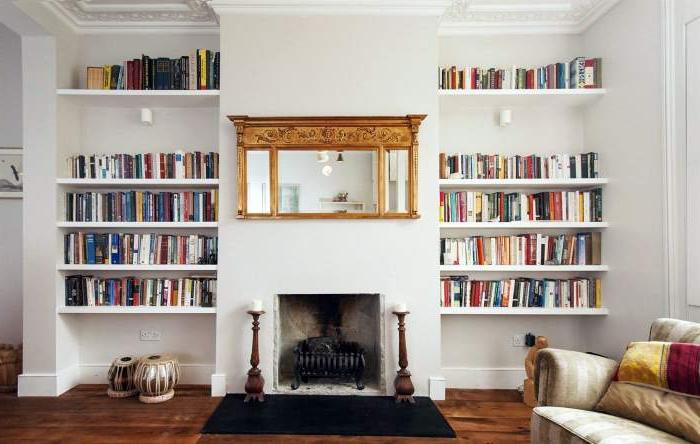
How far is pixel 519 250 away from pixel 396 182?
1.14m

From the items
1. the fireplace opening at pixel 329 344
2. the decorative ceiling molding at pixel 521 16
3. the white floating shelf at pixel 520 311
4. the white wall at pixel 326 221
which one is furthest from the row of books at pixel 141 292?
the decorative ceiling molding at pixel 521 16

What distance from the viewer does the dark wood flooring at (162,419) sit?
8.35 ft

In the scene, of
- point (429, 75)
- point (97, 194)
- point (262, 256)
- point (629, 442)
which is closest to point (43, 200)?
point (97, 194)

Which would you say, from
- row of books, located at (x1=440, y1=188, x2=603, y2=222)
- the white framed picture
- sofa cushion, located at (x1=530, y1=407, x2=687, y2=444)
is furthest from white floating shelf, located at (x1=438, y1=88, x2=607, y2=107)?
the white framed picture

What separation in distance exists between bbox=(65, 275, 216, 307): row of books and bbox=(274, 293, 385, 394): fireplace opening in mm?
634

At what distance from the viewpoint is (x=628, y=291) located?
9.96 feet

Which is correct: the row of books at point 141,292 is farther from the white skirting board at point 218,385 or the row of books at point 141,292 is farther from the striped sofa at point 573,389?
the striped sofa at point 573,389

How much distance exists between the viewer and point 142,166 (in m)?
3.39

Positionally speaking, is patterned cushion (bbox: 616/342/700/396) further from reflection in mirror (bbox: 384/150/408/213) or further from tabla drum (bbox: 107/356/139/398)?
tabla drum (bbox: 107/356/139/398)

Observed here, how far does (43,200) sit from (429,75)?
3.06 meters

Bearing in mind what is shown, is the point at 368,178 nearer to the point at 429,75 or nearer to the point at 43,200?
the point at 429,75

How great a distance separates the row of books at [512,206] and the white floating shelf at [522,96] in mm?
725

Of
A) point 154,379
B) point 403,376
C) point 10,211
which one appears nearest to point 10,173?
point 10,211

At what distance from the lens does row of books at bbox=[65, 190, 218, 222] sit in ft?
11.1
